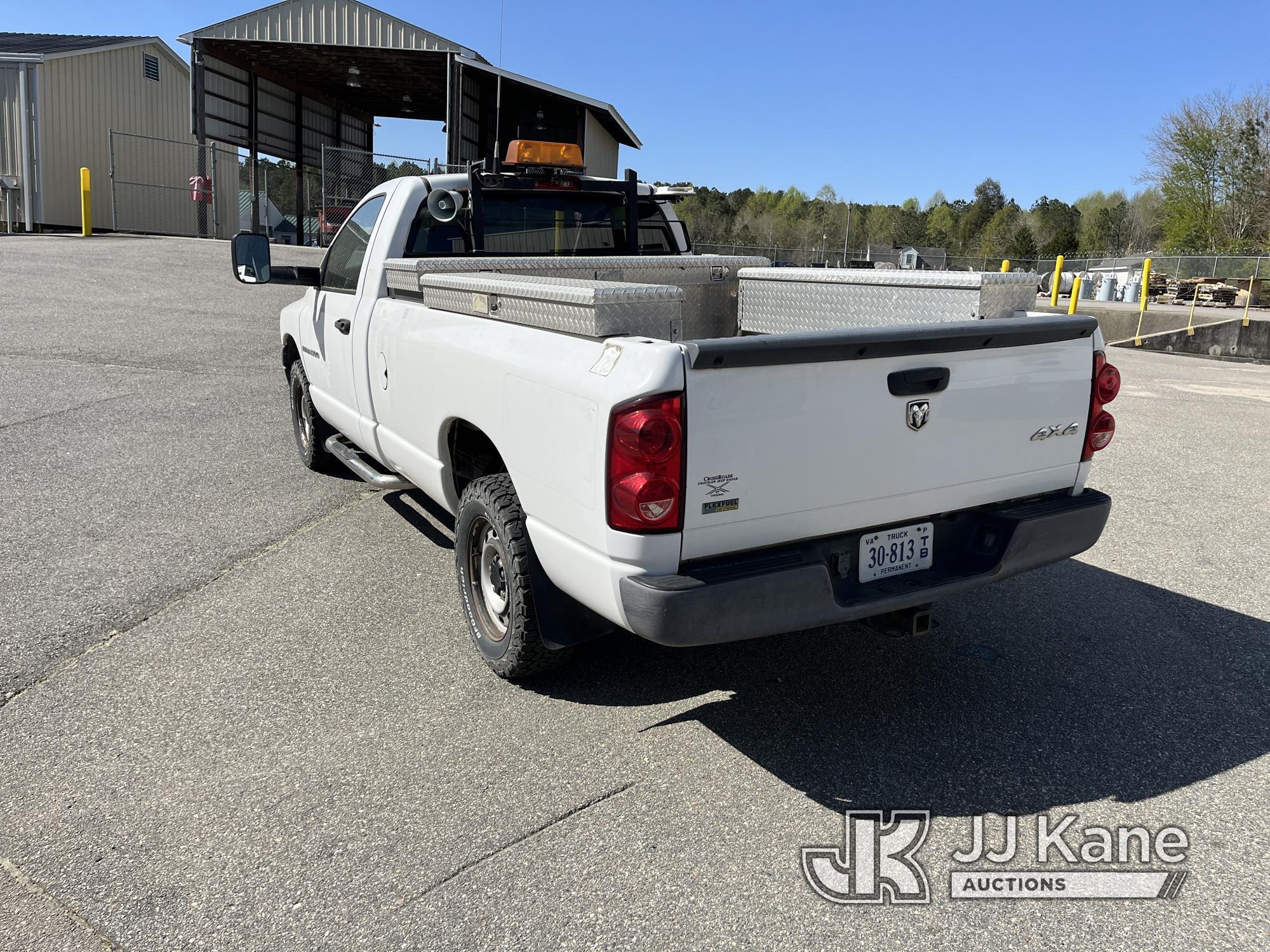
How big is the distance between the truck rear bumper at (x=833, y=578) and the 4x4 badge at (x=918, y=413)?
0.37 m

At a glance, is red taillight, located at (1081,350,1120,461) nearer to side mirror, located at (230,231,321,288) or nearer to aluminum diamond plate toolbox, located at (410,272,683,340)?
aluminum diamond plate toolbox, located at (410,272,683,340)

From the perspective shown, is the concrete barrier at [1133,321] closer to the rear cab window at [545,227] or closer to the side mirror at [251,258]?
the rear cab window at [545,227]

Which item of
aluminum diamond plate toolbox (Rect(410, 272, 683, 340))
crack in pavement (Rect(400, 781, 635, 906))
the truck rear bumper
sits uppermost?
aluminum diamond plate toolbox (Rect(410, 272, 683, 340))

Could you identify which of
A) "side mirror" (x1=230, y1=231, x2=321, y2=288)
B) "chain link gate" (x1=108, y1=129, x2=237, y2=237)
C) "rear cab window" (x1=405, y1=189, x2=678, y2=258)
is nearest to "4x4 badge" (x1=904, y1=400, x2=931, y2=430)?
"rear cab window" (x1=405, y1=189, x2=678, y2=258)

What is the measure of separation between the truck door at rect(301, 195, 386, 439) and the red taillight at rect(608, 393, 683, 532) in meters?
2.59

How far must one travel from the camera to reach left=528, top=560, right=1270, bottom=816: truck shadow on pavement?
3229 millimetres

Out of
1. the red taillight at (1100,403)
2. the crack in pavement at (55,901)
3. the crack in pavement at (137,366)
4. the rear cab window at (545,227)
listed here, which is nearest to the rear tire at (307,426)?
the rear cab window at (545,227)

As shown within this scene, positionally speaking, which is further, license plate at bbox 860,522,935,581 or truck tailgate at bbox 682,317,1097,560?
license plate at bbox 860,522,935,581

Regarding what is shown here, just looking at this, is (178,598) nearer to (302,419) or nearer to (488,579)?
(488,579)

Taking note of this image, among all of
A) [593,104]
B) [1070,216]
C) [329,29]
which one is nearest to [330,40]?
[329,29]

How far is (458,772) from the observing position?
322 centimetres

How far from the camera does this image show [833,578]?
3242 millimetres

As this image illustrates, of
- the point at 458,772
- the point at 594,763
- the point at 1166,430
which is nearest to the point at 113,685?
the point at 458,772

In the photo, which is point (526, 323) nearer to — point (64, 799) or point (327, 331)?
point (64, 799)
